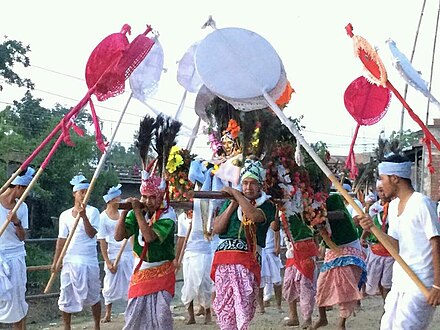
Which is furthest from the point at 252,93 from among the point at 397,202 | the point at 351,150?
the point at 351,150

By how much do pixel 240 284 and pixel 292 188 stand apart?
3.77 ft

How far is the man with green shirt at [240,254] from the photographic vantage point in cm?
631

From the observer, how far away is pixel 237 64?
616 centimetres

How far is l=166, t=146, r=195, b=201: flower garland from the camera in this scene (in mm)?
6711

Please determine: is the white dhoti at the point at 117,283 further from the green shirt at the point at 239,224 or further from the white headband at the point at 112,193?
the green shirt at the point at 239,224

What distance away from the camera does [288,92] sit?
23.4 feet

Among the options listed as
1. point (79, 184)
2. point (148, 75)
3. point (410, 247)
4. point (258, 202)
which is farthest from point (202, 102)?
point (410, 247)

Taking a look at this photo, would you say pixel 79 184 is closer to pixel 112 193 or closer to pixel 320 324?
pixel 112 193

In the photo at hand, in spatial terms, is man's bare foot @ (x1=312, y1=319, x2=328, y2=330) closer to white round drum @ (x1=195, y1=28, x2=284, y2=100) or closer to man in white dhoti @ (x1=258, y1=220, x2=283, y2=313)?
man in white dhoti @ (x1=258, y1=220, x2=283, y2=313)

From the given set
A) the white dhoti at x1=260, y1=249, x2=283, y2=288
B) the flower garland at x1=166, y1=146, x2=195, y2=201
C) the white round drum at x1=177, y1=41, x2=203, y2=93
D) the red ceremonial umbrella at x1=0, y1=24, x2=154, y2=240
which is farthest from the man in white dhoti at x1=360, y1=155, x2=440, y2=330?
the white dhoti at x1=260, y1=249, x2=283, y2=288

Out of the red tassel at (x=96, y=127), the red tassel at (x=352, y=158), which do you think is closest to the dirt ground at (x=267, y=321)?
the red tassel at (x=352, y=158)

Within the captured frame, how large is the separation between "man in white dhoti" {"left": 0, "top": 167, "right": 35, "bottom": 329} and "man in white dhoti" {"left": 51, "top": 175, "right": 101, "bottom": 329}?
2.93 ft

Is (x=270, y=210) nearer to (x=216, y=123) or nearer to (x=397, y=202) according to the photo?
(x=216, y=123)

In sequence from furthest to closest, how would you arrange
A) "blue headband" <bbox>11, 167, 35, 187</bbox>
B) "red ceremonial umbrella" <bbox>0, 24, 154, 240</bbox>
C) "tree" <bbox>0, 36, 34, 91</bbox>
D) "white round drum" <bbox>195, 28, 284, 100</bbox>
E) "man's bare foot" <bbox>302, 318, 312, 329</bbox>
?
"tree" <bbox>0, 36, 34, 91</bbox>
"man's bare foot" <bbox>302, 318, 312, 329</bbox>
"blue headband" <bbox>11, 167, 35, 187</bbox>
"red ceremonial umbrella" <bbox>0, 24, 154, 240</bbox>
"white round drum" <bbox>195, 28, 284, 100</bbox>
